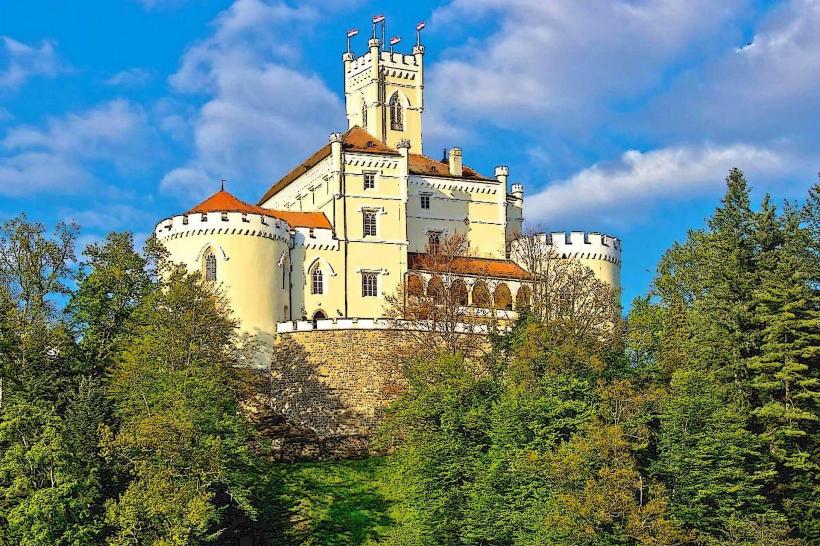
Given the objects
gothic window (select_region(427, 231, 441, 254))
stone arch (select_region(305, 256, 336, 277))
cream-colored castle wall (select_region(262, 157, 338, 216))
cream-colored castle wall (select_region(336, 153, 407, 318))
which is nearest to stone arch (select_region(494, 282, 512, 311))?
gothic window (select_region(427, 231, 441, 254))

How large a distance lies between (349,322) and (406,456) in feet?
40.3

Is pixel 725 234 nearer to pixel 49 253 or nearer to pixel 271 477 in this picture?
pixel 271 477

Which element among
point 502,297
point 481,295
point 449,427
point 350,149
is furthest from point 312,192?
point 449,427

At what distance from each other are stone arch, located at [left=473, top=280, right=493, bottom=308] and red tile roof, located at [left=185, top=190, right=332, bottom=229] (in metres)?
8.34

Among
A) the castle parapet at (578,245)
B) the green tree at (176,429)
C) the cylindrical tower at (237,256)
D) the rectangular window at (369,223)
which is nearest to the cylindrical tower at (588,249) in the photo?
the castle parapet at (578,245)

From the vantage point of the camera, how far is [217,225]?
62594 millimetres

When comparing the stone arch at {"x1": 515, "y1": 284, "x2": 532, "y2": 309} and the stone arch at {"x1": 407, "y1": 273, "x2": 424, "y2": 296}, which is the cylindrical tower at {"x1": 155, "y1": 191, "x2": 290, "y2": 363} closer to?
the stone arch at {"x1": 407, "y1": 273, "x2": 424, "y2": 296}

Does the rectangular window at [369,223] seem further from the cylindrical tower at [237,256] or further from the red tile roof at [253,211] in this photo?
the cylindrical tower at [237,256]

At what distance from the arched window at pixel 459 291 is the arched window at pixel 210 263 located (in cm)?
1195

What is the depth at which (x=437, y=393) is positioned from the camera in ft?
171

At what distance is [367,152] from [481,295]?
9952 millimetres

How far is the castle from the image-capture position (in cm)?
6266

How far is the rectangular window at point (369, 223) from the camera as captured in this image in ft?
223

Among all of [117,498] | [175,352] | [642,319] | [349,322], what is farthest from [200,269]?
[642,319]
